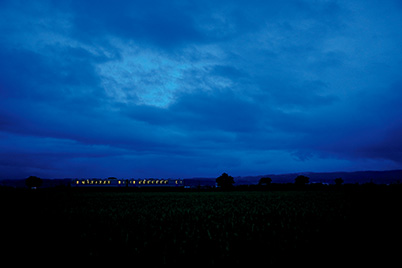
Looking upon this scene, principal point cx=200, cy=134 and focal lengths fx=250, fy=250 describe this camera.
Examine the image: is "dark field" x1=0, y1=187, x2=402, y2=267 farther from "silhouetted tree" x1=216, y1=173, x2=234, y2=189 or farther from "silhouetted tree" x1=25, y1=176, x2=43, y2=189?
"silhouetted tree" x1=25, y1=176, x2=43, y2=189

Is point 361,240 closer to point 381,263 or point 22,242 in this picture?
point 381,263

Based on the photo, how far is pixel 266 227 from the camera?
6.71 meters

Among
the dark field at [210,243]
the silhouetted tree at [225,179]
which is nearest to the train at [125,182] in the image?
the silhouetted tree at [225,179]

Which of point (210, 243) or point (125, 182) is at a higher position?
point (210, 243)

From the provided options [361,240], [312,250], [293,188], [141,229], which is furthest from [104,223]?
[293,188]

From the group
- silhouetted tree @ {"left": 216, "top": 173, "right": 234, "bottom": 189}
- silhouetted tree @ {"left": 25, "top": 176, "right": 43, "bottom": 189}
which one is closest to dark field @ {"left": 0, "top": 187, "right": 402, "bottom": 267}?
silhouetted tree @ {"left": 216, "top": 173, "right": 234, "bottom": 189}

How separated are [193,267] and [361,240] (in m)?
3.81

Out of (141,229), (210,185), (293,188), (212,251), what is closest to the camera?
(212,251)

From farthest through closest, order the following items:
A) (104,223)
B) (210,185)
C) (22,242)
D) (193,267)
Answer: (210,185), (104,223), (22,242), (193,267)

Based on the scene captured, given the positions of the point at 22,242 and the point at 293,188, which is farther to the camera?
the point at 293,188

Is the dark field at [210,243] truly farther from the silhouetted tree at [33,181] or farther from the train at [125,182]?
Answer: the silhouetted tree at [33,181]

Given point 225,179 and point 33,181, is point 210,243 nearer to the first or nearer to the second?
point 225,179

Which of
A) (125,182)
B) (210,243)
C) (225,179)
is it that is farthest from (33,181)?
(210,243)

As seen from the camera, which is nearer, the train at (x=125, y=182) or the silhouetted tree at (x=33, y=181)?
the train at (x=125, y=182)
